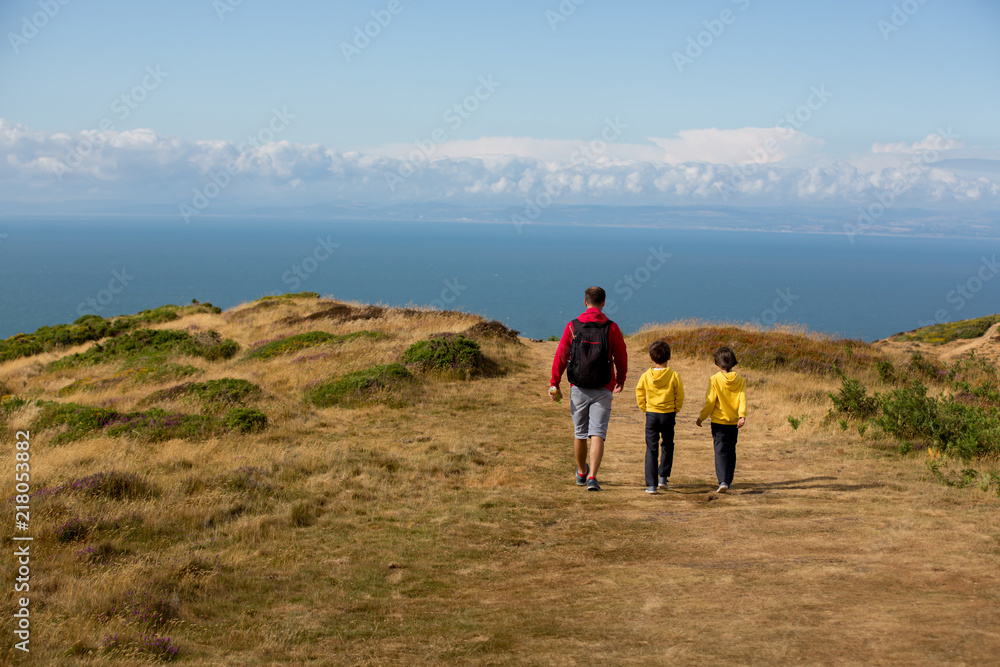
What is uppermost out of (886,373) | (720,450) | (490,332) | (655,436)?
(655,436)

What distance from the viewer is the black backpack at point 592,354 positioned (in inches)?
325

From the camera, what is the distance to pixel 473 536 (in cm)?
707

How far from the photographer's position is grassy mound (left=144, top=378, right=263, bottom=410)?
13.3 meters

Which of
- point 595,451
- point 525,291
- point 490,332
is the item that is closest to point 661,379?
point 595,451

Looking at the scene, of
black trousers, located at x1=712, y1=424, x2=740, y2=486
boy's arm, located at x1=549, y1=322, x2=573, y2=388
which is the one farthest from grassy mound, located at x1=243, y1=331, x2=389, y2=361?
black trousers, located at x1=712, y1=424, x2=740, y2=486

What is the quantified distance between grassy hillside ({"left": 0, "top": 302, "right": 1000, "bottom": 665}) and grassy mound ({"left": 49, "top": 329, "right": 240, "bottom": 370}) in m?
7.02

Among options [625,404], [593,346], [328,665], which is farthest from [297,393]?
[328,665]

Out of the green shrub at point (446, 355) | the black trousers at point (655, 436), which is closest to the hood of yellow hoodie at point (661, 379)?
the black trousers at point (655, 436)

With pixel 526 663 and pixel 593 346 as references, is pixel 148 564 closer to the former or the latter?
pixel 526 663

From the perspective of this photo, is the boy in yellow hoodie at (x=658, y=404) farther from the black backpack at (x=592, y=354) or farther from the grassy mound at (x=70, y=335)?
the grassy mound at (x=70, y=335)

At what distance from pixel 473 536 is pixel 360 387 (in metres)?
8.04

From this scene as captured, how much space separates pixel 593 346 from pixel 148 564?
5.39m

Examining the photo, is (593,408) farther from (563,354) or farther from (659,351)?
(659,351)

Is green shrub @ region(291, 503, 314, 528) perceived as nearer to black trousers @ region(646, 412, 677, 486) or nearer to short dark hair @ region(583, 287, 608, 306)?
short dark hair @ region(583, 287, 608, 306)
